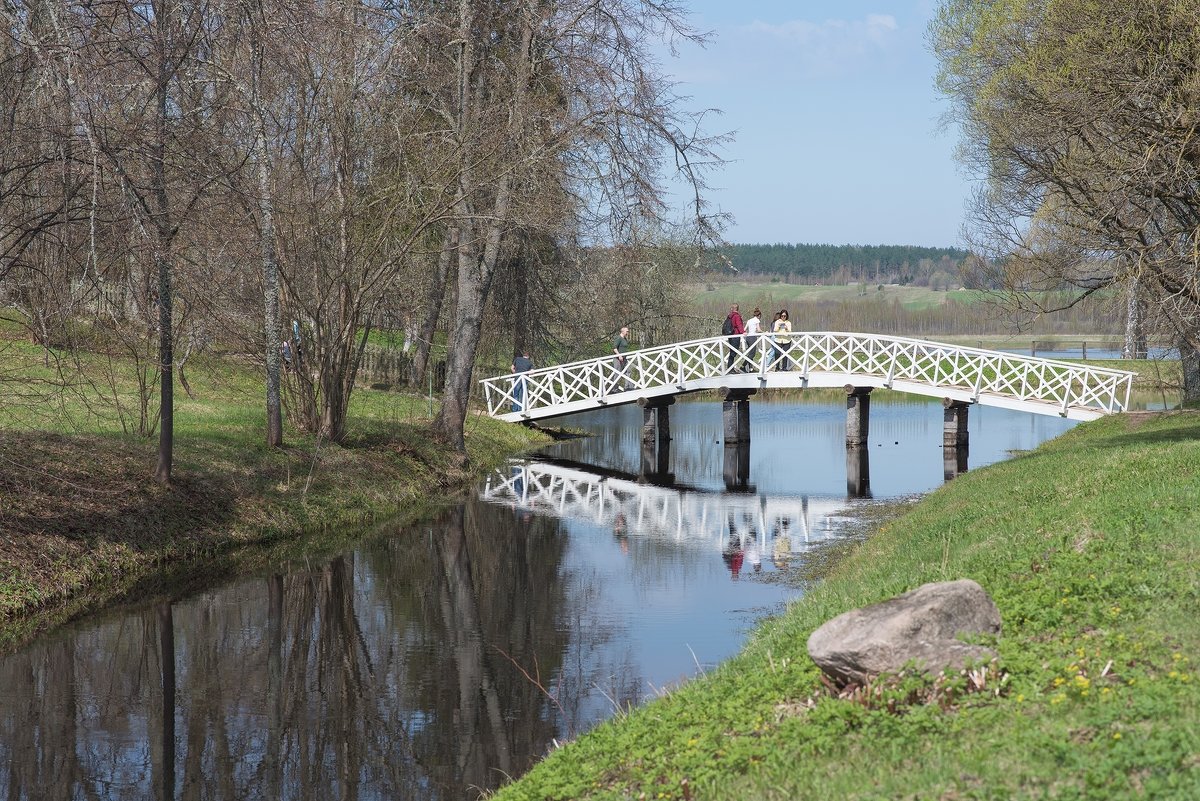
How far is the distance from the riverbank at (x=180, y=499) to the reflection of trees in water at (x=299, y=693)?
76 cm

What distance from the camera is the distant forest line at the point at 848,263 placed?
523 ft

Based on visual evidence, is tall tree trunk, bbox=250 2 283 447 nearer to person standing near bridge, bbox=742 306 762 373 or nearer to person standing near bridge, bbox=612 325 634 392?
person standing near bridge, bbox=612 325 634 392

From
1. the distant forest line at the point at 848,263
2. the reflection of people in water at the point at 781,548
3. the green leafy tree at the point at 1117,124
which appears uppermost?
the distant forest line at the point at 848,263

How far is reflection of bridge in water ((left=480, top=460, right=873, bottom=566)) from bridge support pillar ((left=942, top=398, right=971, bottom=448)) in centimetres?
635

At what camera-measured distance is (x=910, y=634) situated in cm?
607

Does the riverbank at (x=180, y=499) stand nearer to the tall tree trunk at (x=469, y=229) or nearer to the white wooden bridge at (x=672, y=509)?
the tall tree trunk at (x=469, y=229)

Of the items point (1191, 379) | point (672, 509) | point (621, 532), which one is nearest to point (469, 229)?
point (672, 509)

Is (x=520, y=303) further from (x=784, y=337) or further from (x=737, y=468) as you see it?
(x=737, y=468)

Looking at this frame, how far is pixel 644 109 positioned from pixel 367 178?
503 centimetres

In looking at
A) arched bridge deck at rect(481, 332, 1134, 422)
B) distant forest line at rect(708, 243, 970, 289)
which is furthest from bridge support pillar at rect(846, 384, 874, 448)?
distant forest line at rect(708, 243, 970, 289)

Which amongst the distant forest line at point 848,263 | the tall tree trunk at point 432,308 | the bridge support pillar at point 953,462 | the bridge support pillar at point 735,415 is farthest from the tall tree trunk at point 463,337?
the distant forest line at point 848,263

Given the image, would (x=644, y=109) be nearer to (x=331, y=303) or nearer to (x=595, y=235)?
(x=595, y=235)

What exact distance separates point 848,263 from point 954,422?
143163 mm

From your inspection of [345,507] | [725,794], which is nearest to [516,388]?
[345,507]
